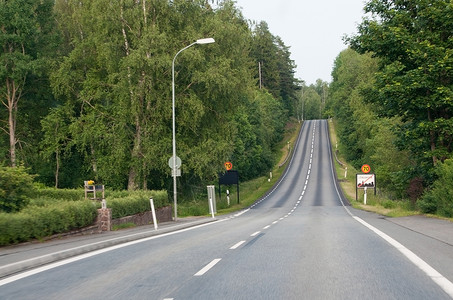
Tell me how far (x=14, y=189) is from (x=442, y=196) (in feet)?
54.0

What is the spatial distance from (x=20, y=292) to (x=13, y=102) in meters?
34.0

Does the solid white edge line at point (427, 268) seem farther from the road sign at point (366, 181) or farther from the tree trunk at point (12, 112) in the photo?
the road sign at point (366, 181)

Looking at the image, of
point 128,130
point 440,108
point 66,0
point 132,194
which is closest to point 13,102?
point 128,130

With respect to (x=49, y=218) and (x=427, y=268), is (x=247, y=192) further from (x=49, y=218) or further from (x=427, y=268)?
(x=427, y=268)

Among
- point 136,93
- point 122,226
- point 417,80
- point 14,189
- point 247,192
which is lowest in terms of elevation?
point 247,192

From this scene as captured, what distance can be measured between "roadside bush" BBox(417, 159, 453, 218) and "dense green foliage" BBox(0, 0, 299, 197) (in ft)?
47.3

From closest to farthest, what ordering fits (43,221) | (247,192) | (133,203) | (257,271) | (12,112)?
(257,271)
(43,221)
(133,203)
(12,112)
(247,192)

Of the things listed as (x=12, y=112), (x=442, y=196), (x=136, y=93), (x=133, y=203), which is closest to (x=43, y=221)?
(x=133, y=203)

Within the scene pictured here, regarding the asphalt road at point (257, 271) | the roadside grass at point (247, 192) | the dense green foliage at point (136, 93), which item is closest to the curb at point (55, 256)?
the asphalt road at point (257, 271)

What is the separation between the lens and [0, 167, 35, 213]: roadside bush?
13195mm

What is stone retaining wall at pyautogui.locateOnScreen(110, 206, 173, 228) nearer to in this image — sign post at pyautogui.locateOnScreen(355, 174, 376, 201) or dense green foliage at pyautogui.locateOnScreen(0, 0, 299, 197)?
dense green foliage at pyautogui.locateOnScreen(0, 0, 299, 197)

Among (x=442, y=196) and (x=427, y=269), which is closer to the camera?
(x=427, y=269)

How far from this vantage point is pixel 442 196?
20.2 m

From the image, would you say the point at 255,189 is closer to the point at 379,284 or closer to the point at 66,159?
the point at 66,159
